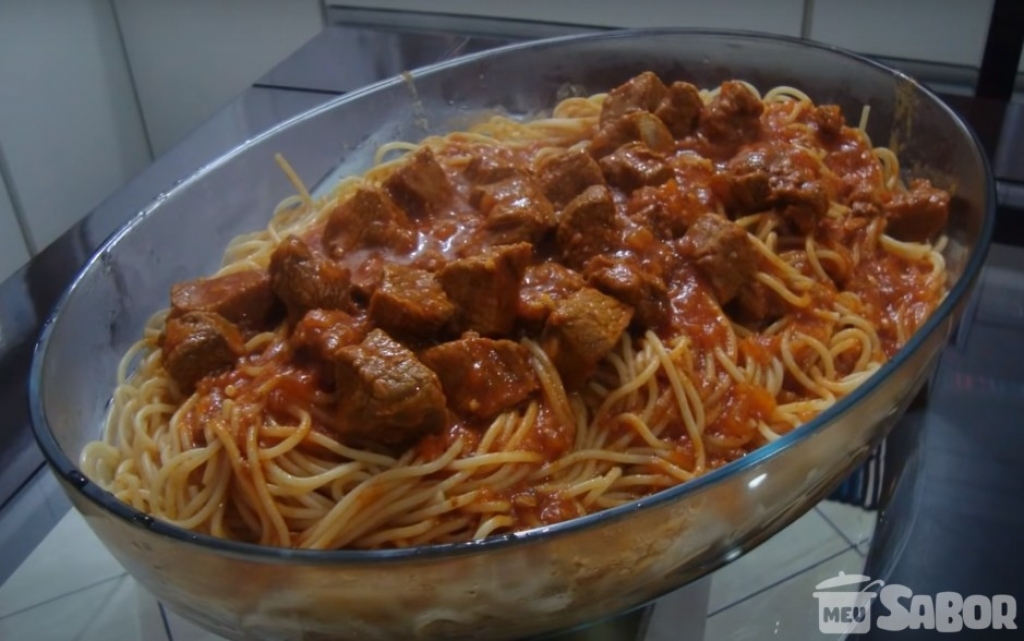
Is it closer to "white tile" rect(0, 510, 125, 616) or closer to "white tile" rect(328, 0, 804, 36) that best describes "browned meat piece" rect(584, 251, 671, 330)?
"white tile" rect(0, 510, 125, 616)

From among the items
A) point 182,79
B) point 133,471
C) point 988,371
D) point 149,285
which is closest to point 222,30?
point 182,79

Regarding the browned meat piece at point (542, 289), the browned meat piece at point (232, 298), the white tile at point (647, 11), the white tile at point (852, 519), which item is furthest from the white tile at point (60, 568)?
the white tile at point (647, 11)

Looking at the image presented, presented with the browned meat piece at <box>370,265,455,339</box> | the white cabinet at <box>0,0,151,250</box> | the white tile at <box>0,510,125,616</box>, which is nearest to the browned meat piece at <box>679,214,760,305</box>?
the browned meat piece at <box>370,265,455,339</box>

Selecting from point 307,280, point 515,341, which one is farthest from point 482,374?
point 307,280

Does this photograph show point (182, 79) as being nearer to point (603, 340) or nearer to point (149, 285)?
point (149, 285)

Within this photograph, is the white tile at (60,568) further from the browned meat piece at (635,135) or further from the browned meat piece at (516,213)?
the browned meat piece at (635,135)

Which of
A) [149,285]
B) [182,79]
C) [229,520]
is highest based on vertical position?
[149,285]
